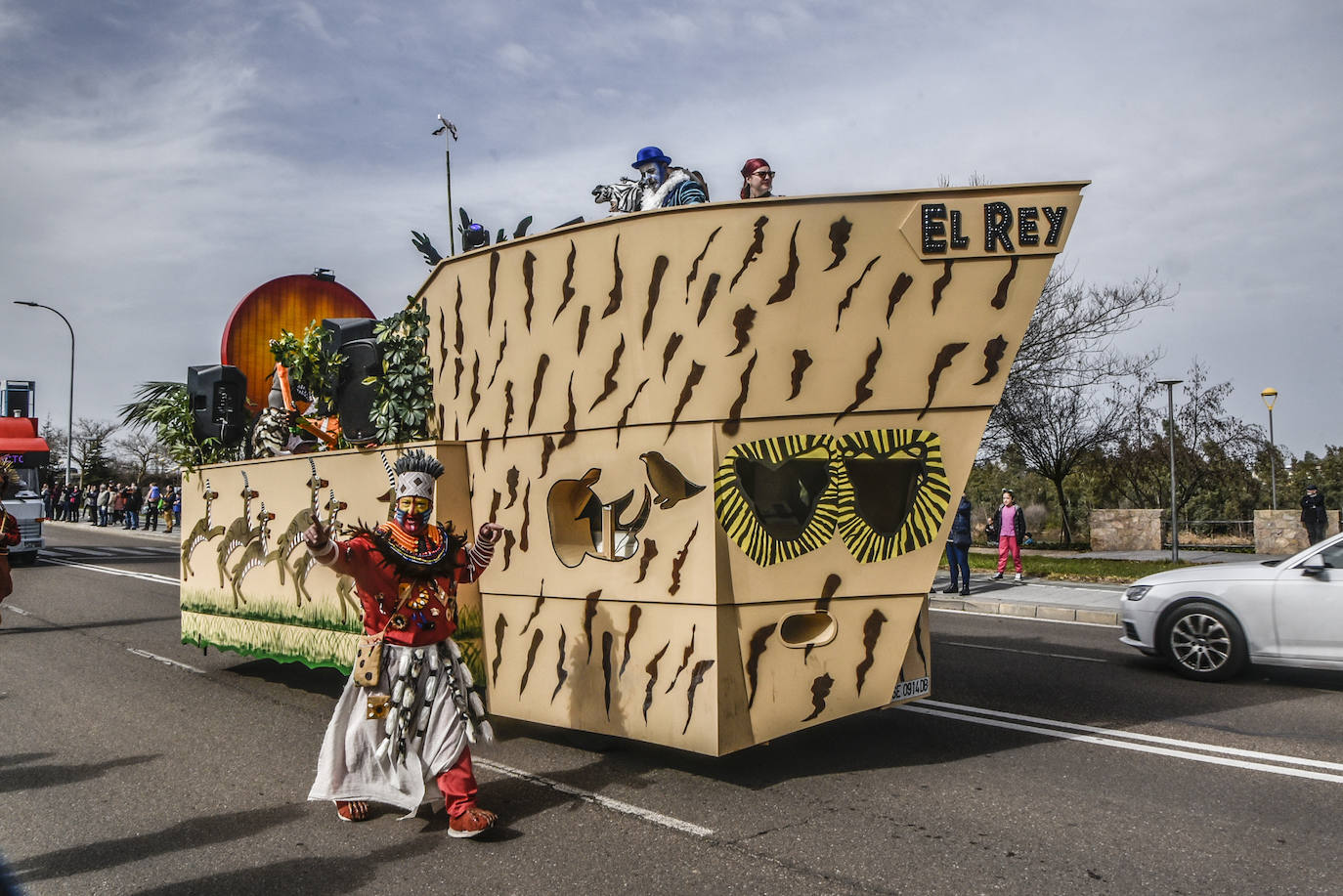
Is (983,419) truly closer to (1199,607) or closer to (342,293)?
(1199,607)

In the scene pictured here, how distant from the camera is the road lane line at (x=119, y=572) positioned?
18297mm

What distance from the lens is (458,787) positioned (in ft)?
15.6

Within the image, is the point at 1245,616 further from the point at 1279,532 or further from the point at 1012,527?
the point at 1279,532

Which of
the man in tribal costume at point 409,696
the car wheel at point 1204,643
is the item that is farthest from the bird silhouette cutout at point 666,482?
the car wheel at point 1204,643

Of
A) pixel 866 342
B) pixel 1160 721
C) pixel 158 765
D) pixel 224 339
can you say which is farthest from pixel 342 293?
pixel 1160 721

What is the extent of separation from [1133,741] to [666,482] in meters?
3.62

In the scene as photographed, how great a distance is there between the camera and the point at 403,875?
4277mm

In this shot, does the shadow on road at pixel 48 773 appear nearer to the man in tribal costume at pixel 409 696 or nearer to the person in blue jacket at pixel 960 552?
the man in tribal costume at pixel 409 696

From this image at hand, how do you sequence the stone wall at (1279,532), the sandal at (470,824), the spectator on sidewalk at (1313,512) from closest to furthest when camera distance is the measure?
the sandal at (470,824) < the spectator on sidewalk at (1313,512) < the stone wall at (1279,532)

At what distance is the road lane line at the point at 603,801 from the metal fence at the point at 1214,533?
23289mm

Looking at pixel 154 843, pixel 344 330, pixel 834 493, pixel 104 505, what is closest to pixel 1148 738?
pixel 834 493

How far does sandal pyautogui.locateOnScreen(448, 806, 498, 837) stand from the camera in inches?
183

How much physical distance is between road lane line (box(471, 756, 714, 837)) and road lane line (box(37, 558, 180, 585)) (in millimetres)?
14205

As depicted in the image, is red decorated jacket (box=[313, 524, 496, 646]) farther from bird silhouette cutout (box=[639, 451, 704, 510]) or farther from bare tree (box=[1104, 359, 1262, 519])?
bare tree (box=[1104, 359, 1262, 519])
